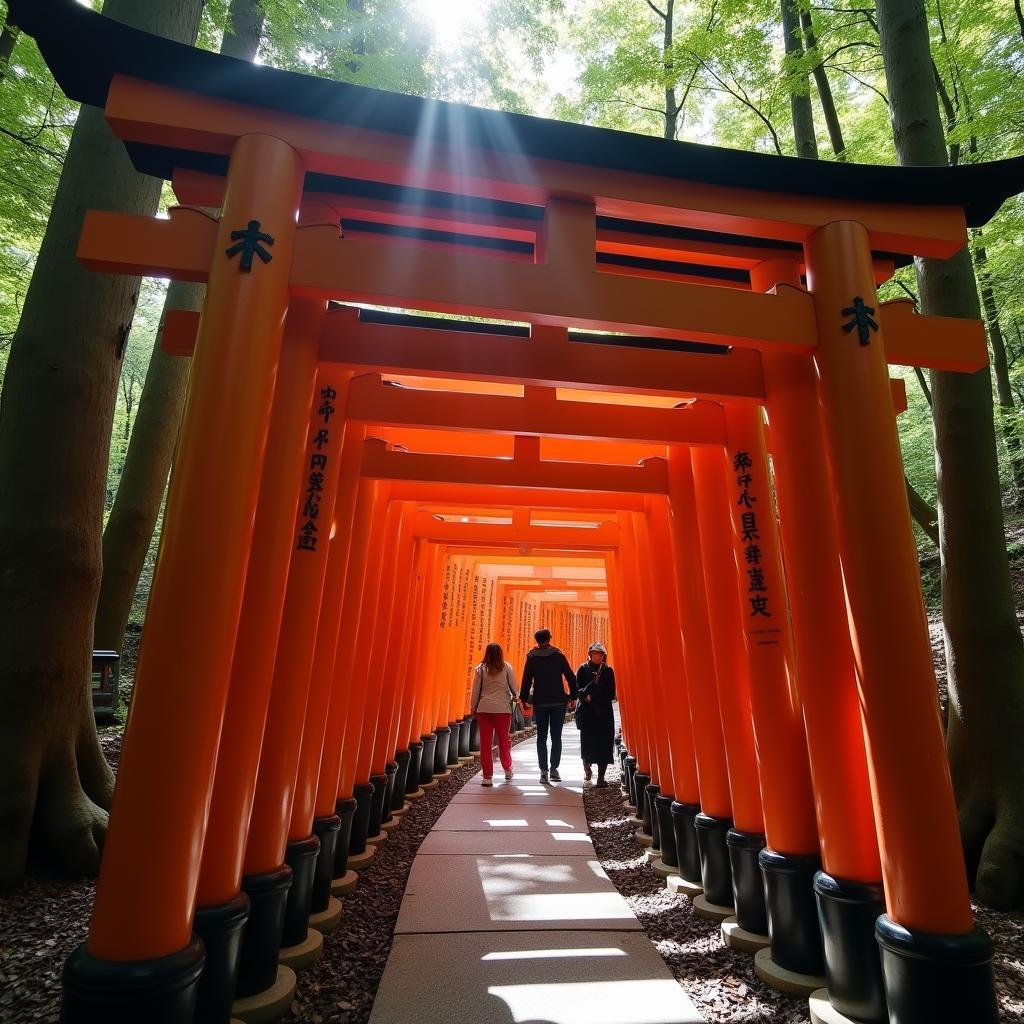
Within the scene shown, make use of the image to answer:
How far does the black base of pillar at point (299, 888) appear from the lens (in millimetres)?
3002

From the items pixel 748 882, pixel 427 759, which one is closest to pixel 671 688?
pixel 748 882

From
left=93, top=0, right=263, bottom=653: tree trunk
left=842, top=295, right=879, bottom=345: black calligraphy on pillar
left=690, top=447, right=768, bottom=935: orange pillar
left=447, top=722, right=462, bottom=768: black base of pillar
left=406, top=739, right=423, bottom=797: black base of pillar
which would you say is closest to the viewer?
left=842, top=295, right=879, bottom=345: black calligraphy on pillar

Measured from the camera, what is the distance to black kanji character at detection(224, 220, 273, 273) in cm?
241

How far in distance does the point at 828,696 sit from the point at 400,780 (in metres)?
4.75

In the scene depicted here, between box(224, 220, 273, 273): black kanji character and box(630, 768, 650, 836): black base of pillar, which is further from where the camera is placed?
box(630, 768, 650, 836): black base of pillar

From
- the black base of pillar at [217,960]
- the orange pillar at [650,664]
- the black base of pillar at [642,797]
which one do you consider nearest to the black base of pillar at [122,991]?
the black base of pillar at [217,960]

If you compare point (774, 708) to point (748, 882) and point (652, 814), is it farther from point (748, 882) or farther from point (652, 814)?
point (652, 814)

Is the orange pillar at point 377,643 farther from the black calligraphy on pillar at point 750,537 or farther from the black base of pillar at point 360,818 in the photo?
the black calligraphy on pillar at point 750,537

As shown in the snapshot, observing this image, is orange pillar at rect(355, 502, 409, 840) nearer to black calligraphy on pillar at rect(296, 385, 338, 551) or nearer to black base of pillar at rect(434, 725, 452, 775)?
black calligraphy on pillar at rect(296, 385, 338, 551)

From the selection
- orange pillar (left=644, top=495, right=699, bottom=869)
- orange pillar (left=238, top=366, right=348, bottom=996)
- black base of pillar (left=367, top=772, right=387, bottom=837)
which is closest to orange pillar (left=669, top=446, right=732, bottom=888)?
orange pillar (left=644, top=495, right=699, bottom=869)

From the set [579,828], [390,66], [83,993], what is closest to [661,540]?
[579,828]

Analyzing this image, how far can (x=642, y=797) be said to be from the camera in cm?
604

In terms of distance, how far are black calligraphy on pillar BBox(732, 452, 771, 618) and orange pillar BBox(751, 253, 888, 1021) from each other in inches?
15.8

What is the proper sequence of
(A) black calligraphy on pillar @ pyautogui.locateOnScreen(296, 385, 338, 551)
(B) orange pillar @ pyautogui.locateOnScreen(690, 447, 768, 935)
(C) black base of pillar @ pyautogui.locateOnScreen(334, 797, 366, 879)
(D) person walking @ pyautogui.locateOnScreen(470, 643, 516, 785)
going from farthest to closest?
(D) person walking @ pyautogui.locateOnScreen(470, 643, 516, 785), (C) black base of pillar @ pyautogui.locateOnScreen(334, 797, 366, 879), (B) orange pillar @ pyautogui.locateOnScreen(690, 447, 768, 935), (A) black calligraphy on pillar @ pyautogui.locateOnScreen(296, 385, 338, 551)
